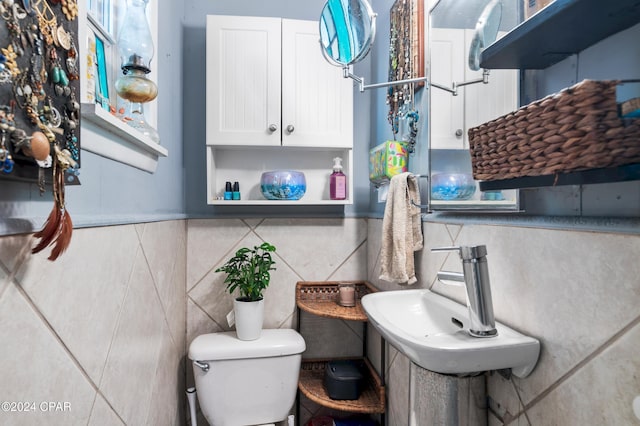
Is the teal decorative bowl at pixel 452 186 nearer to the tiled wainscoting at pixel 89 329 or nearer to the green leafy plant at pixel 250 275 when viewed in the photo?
the green leafy plant at pixel 250 275

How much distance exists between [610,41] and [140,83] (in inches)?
38.0

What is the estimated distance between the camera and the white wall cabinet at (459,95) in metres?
0.73

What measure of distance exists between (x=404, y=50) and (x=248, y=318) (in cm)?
122

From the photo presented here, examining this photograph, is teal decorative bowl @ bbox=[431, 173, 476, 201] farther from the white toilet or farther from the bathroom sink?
the white toilet

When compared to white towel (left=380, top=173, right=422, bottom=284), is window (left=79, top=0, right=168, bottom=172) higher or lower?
higher

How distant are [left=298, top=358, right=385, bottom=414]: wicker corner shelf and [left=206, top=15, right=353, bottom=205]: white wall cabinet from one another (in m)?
0.80

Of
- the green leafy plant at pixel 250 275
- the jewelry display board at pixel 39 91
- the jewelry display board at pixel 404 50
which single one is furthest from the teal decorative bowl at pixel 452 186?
the jewelry display board at pixel 39 91

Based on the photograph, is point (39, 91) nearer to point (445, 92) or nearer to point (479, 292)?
point (479, 292)

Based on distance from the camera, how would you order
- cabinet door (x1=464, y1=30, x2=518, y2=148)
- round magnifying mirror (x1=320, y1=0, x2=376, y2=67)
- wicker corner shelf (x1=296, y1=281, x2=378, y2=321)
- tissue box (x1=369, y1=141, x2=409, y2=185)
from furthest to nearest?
1. wicker corner shelf (x1=296, y1=281, x2=378, y2=321)
2. tissue box (x1=369, y1=141, x2=409, y2=185)
3. round magnifying mirror (x1=320, y1=0, x2=376, y2=67)
4. cabinet door (x1=464, y1=30, x2=518, y2=148)

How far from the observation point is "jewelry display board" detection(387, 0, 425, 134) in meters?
1.15

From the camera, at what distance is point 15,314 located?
0.48 m

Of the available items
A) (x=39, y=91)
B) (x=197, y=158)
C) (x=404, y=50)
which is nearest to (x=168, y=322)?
(x=197, y=158)

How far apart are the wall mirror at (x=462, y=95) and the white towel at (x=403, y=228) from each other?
0.08m

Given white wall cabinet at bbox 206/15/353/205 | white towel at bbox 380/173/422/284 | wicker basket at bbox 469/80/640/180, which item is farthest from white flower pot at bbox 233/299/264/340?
wicker basket at bbox 469/80/640/180
